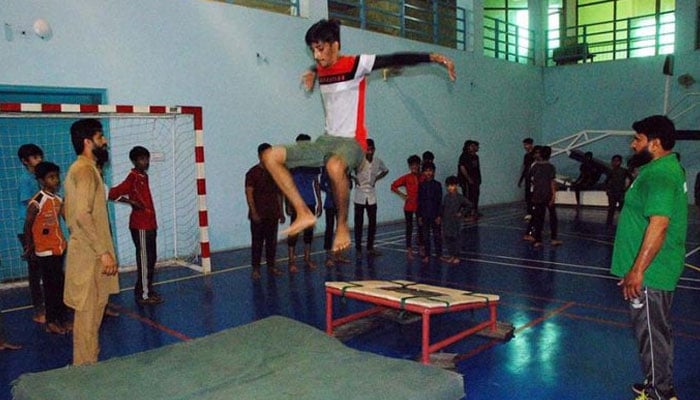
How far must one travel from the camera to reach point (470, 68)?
46.4 ft

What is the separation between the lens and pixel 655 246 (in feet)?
10.6

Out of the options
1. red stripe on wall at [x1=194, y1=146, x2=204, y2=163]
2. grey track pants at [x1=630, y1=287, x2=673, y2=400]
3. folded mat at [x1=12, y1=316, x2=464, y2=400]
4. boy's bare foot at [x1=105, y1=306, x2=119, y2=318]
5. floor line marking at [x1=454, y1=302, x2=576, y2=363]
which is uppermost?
red stripe on wall at [x1=194, y1=146, x2=204, y2=163]

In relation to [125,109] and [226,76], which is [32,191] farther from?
[226,76]

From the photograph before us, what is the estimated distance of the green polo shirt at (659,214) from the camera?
3.25 metres

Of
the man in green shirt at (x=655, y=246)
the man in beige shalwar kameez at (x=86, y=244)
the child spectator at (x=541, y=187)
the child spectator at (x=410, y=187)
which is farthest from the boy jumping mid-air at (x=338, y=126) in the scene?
the child spectator at (x=541, y=187)

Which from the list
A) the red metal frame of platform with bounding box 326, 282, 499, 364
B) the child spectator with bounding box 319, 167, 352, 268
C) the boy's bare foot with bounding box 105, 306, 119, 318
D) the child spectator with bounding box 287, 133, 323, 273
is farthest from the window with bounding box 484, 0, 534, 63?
Answer: the boy's bare foot with bounding box 105, 306, 119, 318

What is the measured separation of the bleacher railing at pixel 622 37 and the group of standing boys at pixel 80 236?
14.5m

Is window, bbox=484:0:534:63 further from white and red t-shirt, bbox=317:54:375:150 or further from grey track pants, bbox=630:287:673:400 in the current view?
grey track pants, bbox=630:287:673:400

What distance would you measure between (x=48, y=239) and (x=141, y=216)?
107 cm

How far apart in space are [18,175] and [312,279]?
405 cm

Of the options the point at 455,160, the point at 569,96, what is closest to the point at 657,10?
the point at 569,96

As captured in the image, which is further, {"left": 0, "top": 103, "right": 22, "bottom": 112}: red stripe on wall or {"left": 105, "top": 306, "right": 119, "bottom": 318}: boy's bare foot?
{"left": 0, "top": 103, "right": 22, "bottom": 112}: red stripe on wall

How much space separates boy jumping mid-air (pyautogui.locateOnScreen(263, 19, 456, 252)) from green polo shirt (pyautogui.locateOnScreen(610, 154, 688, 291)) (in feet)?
5.01

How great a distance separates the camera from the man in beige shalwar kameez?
3.71 meters
